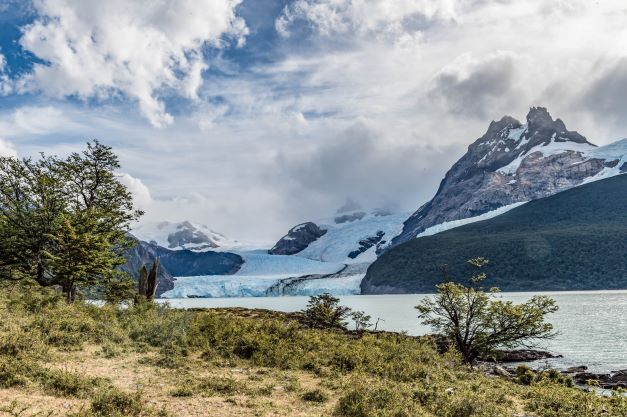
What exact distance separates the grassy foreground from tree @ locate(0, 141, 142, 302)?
6142 millimetres

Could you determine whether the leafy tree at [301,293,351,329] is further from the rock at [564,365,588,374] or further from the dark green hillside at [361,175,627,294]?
the dark green hillside at [361,175,627,294]

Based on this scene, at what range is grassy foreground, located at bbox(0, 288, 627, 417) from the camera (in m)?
12.3

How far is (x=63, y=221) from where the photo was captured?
104 ft

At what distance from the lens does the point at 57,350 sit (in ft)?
55.4

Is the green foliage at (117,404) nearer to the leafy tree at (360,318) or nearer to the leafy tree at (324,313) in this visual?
the leafy tree at (324,313)

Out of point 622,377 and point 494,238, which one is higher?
point 494,238

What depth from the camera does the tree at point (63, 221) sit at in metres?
30.4

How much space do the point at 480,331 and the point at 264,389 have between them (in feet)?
63.9

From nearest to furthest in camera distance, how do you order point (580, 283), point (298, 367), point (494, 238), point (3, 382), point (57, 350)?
1. point (3, 382)
2. point (57, 350)
3. point (298, 367)
4. point (580, 283)
5. point (494, 238)

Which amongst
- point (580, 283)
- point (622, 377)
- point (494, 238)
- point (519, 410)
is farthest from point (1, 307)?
point (494, 238)

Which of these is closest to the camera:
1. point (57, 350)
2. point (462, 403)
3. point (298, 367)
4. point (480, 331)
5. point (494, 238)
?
point (462, 403)

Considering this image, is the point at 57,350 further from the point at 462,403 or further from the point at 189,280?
the point at 189,280

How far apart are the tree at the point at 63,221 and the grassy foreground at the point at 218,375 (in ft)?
20.2

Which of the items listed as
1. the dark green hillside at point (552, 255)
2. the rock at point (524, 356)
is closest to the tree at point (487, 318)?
the rock at point (524, 356)
